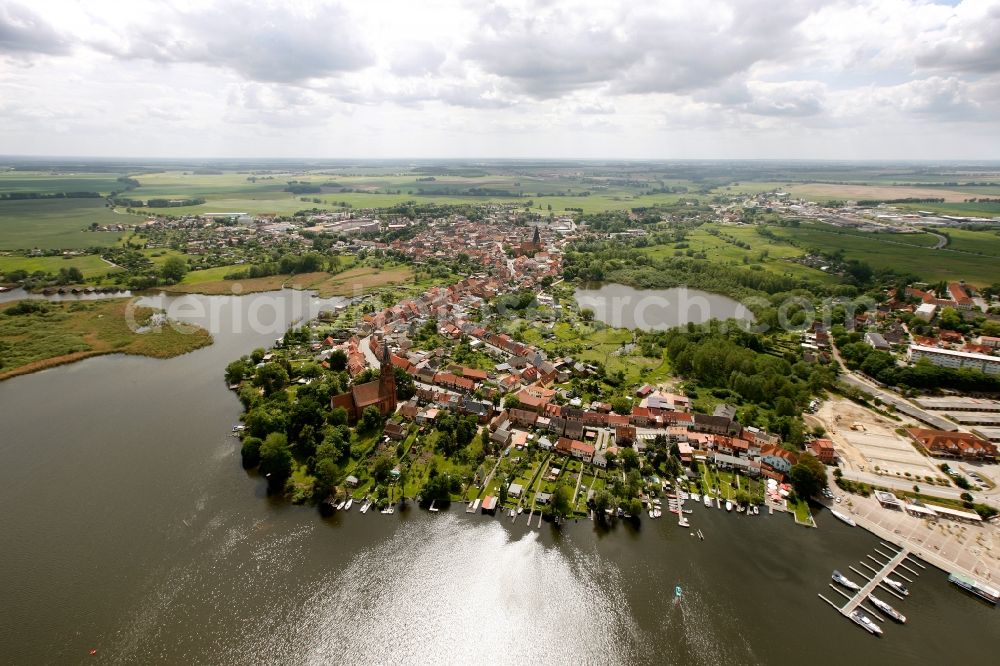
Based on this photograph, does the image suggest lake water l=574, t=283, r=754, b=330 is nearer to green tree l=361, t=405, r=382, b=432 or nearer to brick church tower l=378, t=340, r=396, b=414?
brick church tower l=378, t=340, r=396, b=414

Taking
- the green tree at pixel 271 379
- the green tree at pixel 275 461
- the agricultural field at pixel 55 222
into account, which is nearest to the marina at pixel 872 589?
the green tree at pixel 275 461

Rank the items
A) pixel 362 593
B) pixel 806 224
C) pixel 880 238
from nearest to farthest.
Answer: pixel 362 593
pixel 880 238
pixel 806 224

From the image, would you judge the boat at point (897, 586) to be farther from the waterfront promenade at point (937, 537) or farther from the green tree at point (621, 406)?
the green tree at point (621, 406)

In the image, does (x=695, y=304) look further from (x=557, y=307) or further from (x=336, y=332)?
(x=336, y=332)

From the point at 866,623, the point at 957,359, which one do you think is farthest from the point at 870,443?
the point at 957,359

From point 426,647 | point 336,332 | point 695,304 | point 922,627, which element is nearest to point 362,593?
point 426,647

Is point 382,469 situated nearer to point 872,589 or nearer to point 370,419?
point 370,419
